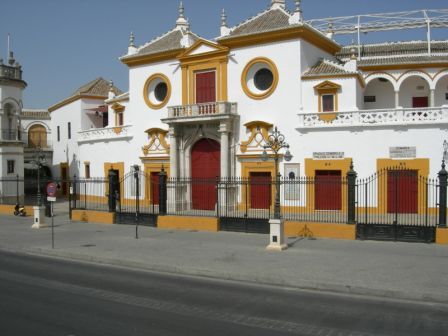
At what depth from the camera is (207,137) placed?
2822cm

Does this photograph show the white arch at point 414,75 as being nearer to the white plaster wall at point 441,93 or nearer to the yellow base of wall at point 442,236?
the white plaster wall at point 441,93

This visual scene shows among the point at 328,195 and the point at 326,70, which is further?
the point at 326,70

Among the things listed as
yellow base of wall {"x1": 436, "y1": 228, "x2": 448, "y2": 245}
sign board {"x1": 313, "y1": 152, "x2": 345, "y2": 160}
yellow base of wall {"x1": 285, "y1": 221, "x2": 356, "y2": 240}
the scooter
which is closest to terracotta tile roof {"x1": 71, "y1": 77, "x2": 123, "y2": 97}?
the scooter

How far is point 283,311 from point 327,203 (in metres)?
14.1

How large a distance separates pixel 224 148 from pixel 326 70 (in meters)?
6.62

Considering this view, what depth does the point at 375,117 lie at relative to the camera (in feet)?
79.0

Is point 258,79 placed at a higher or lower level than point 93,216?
higher

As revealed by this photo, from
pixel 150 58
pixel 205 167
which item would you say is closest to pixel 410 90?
pixel 205 167

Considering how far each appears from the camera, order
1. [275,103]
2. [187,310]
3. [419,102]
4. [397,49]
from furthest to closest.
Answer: [397,49] → [419,102] → [275,103] → [187,310]

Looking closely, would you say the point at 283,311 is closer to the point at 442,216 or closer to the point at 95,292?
the point at 95,292

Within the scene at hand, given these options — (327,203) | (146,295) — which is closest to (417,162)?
(327,203)

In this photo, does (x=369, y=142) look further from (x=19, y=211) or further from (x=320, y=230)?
(x=19, y=211)

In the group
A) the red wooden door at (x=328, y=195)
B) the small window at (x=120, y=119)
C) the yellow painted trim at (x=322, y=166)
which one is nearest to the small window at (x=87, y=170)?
the small window at (x=120, y=119)

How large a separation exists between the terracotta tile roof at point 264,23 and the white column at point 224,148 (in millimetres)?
4939
